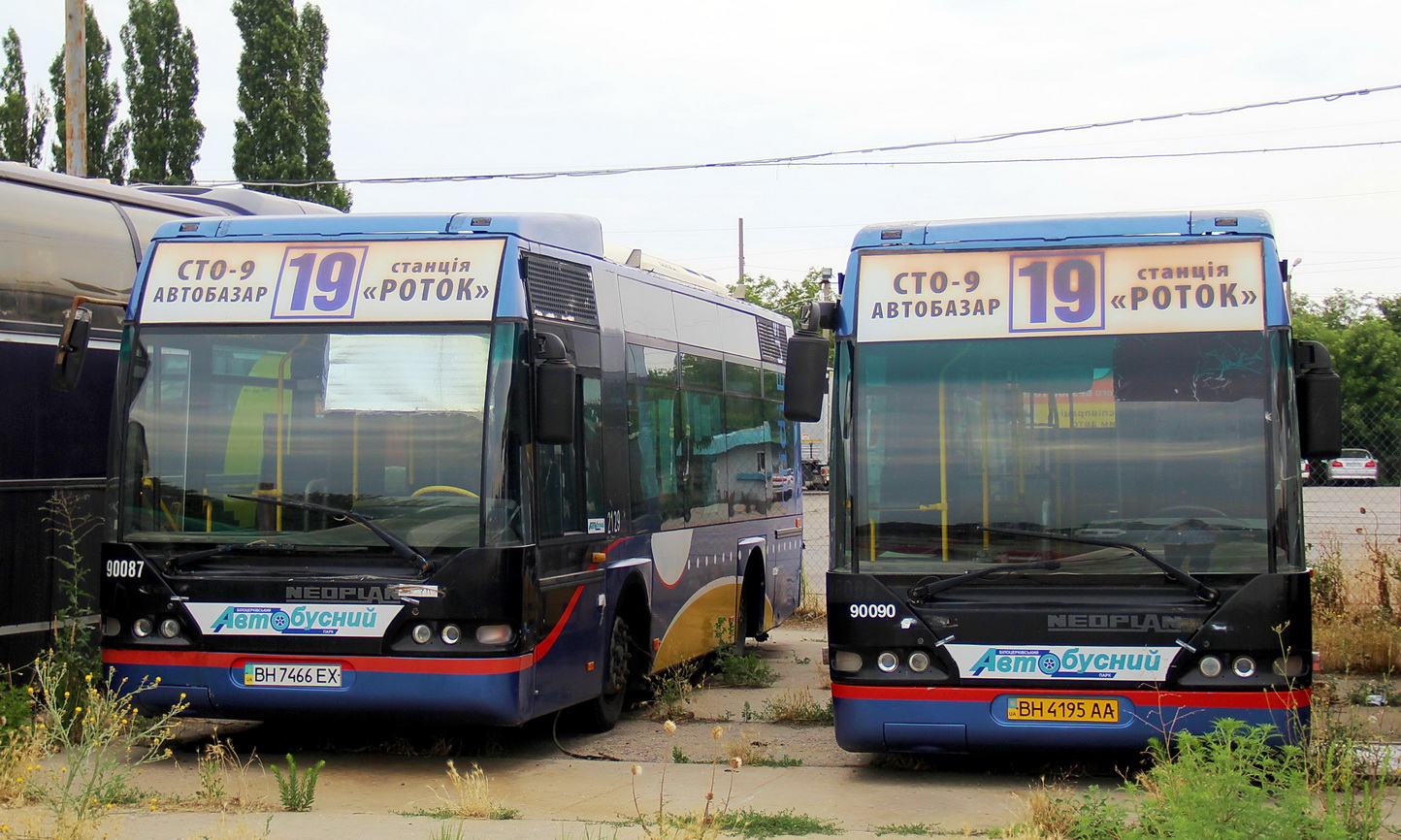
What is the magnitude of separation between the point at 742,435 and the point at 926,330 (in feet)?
17.2

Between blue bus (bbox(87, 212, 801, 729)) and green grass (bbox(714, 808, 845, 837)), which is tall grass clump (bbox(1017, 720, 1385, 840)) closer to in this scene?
green grass (bbox(714, 808, 845, 837))

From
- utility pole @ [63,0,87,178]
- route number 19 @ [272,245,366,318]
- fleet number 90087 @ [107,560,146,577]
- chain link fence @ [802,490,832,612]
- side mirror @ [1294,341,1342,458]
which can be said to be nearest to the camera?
side mirror @ [1294,341,1342,458]

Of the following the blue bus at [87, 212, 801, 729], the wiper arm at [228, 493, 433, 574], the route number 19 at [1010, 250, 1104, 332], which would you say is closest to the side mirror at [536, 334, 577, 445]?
the blue bus at [87, 212, 801, 729]

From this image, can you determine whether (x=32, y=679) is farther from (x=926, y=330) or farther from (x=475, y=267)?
(x=926, y=330)

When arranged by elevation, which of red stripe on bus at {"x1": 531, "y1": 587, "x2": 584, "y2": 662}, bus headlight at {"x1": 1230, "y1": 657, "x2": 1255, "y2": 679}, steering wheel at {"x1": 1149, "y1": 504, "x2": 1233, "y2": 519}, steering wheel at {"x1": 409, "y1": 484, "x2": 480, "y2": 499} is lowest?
bus headlight at {"x1": 1230, "y1": 657, "x2": 1255, "y2": 679}

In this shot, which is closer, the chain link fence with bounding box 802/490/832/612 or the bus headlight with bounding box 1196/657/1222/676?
the bus headlight with bounding box 1196/657/1222/676

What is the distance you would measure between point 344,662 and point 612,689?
7.58 ft

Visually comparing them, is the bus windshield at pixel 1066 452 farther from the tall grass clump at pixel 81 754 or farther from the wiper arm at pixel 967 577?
the tall grass clump at pixel 81 754

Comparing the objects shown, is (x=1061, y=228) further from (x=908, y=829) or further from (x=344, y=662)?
(x=344, y=662)

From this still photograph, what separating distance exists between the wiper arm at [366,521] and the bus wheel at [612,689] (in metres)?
2.06

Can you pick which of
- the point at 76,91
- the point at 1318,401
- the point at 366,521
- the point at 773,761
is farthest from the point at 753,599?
the point at 76,91

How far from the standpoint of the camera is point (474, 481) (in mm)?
8484

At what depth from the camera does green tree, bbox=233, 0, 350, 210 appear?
124ft

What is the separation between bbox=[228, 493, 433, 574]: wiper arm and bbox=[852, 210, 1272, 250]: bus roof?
3019 mm
